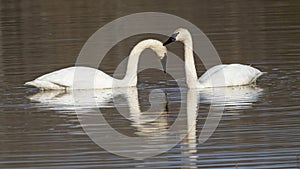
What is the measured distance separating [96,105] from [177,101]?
1.12 metres

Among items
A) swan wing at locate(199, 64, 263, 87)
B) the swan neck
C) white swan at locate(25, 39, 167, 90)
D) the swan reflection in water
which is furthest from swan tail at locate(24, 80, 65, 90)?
swan wing at locate(199, 64, 263, 87)

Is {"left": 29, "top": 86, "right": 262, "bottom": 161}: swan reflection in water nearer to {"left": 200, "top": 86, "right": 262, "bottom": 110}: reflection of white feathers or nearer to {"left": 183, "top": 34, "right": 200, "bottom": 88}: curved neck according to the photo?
{"left": 200, "top": 86, "right": 262, "bottom": 110}: reflection of white feathers

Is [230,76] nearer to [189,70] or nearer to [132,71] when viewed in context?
[189,70]

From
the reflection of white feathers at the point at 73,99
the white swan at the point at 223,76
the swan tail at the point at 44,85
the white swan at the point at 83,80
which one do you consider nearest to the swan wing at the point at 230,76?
→ the white swan at the point at 223,76

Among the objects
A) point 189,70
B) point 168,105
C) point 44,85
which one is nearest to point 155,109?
point 168,105

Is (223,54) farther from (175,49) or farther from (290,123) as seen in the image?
(290,123)

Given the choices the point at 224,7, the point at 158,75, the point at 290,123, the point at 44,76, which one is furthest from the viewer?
the point at 224,7

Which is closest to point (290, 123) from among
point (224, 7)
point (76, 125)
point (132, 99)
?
point (76, 125)

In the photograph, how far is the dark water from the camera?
970cm

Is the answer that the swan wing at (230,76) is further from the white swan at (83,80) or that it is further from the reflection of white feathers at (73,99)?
the reflection of white feathers at (73,99)

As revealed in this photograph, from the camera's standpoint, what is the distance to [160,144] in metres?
10.4

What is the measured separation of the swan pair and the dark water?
0.22m

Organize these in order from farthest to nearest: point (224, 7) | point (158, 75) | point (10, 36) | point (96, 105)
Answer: point (224, 7), point (10, 36), point (158, 75), point (96, 105)

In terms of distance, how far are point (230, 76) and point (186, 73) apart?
667 mm
